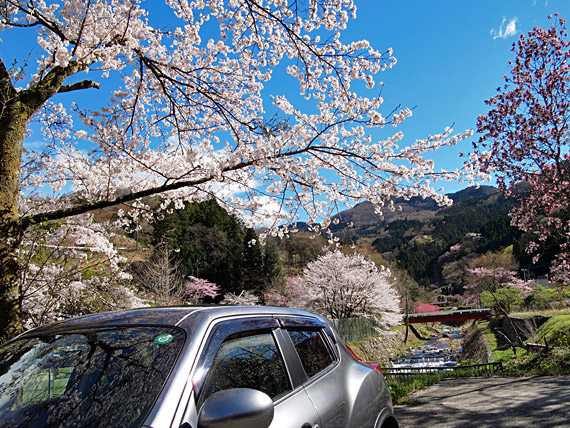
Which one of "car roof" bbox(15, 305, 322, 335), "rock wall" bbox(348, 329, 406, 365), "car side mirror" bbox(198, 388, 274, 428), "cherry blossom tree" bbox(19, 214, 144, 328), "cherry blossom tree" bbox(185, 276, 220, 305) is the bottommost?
"rock wall" bbox(348, 329, 406, 365)

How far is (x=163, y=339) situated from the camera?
1587mm

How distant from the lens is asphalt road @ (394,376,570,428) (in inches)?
192

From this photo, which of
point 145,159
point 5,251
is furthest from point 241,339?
point 145,159

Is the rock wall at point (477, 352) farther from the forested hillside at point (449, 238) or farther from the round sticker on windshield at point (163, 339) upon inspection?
the forested hillside at point (449, 238)

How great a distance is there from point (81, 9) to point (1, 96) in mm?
1503

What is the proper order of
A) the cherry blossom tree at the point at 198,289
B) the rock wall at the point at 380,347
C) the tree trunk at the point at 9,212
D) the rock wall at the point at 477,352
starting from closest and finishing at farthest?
the tree trunk at the point at 9,212 < the rock wall at the point at 477,352 < the rock wall at the point at 380,347 < the cherry blossom tree at the point at 198,289

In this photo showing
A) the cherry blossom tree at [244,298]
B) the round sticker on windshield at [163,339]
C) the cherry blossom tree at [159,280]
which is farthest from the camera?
the cherry blossom tree at [244,298]

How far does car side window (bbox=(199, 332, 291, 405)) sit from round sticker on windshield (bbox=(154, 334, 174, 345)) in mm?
224

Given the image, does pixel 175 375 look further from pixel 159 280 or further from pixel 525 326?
pixel 159 280

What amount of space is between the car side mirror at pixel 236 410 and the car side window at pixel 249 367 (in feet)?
0.39

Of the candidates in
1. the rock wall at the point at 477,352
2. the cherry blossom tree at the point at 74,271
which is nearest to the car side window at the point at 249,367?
A: the cherry blossom tree at the point at 74,271

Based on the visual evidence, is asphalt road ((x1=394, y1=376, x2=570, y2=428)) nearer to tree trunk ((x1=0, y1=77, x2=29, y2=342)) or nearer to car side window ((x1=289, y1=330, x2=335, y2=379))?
car side window ((x1=289, y1=330, x2=335, y2=379))

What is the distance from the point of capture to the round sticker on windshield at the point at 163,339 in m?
1.57

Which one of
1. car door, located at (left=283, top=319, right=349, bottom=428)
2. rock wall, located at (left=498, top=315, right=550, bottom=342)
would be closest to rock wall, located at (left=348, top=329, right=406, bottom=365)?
rock wall, located at (left=498, top=315, right=550, bottom=342)
